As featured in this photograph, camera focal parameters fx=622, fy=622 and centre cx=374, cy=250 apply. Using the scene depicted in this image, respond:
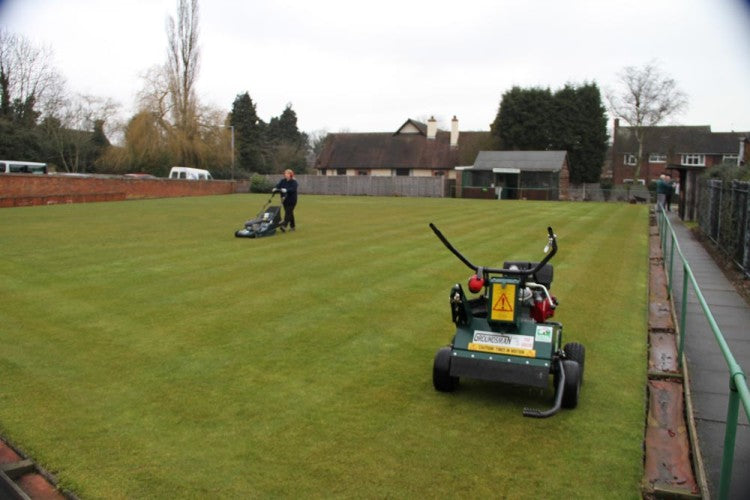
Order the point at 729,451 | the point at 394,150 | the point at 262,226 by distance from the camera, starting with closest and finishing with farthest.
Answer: the point at 729,451, the point at 262,226, the point at 394,150

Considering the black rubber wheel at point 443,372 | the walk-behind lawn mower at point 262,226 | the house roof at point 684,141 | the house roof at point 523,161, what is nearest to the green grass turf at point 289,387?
the black rubber wheel at point 443,372

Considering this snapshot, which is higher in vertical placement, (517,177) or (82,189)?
(517,177)

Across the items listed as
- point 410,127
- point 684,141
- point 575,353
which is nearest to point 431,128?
point 410,127

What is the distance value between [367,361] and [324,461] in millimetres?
2088

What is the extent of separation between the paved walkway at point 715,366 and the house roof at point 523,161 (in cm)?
3484

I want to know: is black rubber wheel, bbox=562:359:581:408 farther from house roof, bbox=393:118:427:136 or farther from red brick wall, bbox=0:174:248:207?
house roof, bbox=393:118:427:136

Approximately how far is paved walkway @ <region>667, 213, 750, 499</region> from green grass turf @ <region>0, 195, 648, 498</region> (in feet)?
1.62

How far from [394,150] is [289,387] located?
60998 mm

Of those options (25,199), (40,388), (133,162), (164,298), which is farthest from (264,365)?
(133,162)

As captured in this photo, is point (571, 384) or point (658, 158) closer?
point (571, 384)

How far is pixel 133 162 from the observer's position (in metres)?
52.6

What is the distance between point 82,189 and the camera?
33.8 m

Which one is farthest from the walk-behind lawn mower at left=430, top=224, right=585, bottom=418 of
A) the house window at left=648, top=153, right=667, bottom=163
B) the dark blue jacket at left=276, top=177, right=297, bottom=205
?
the house window at left=648, top=153, right=667, bottom=163

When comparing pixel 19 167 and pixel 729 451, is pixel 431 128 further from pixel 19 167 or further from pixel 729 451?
pixel 729 451
